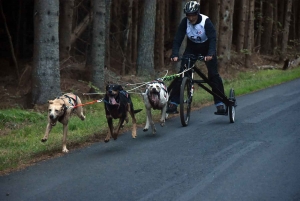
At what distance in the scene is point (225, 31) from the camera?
25156 millimetres

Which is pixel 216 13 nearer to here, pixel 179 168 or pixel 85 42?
pixel 85 42

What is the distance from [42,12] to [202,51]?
4.55 m

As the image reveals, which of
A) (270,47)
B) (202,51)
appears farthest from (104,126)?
(270,47)

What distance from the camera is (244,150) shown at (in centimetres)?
995

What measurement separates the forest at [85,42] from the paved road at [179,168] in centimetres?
454

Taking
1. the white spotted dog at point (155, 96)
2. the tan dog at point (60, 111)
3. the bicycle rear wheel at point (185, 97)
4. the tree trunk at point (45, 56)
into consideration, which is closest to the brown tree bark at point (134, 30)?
the tree trunk at point (45, 56)

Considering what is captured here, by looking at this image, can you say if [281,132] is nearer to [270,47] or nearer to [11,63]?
[11,63]

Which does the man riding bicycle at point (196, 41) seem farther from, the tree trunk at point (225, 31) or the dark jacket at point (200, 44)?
the tree trunk at point (225, 31)

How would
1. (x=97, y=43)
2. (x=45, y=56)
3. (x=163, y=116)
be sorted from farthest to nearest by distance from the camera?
(x=97, y=43), (x=45, y=56), (x=163, y=116)

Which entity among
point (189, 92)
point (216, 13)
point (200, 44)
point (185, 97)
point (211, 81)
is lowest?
point (185, 97)

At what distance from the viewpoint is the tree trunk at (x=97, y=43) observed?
17500 mm

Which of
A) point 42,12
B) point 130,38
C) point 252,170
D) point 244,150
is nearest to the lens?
point 252,170

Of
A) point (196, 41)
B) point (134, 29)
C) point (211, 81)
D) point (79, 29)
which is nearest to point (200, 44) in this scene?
point (196, 41)

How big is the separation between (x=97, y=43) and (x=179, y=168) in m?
9.43
